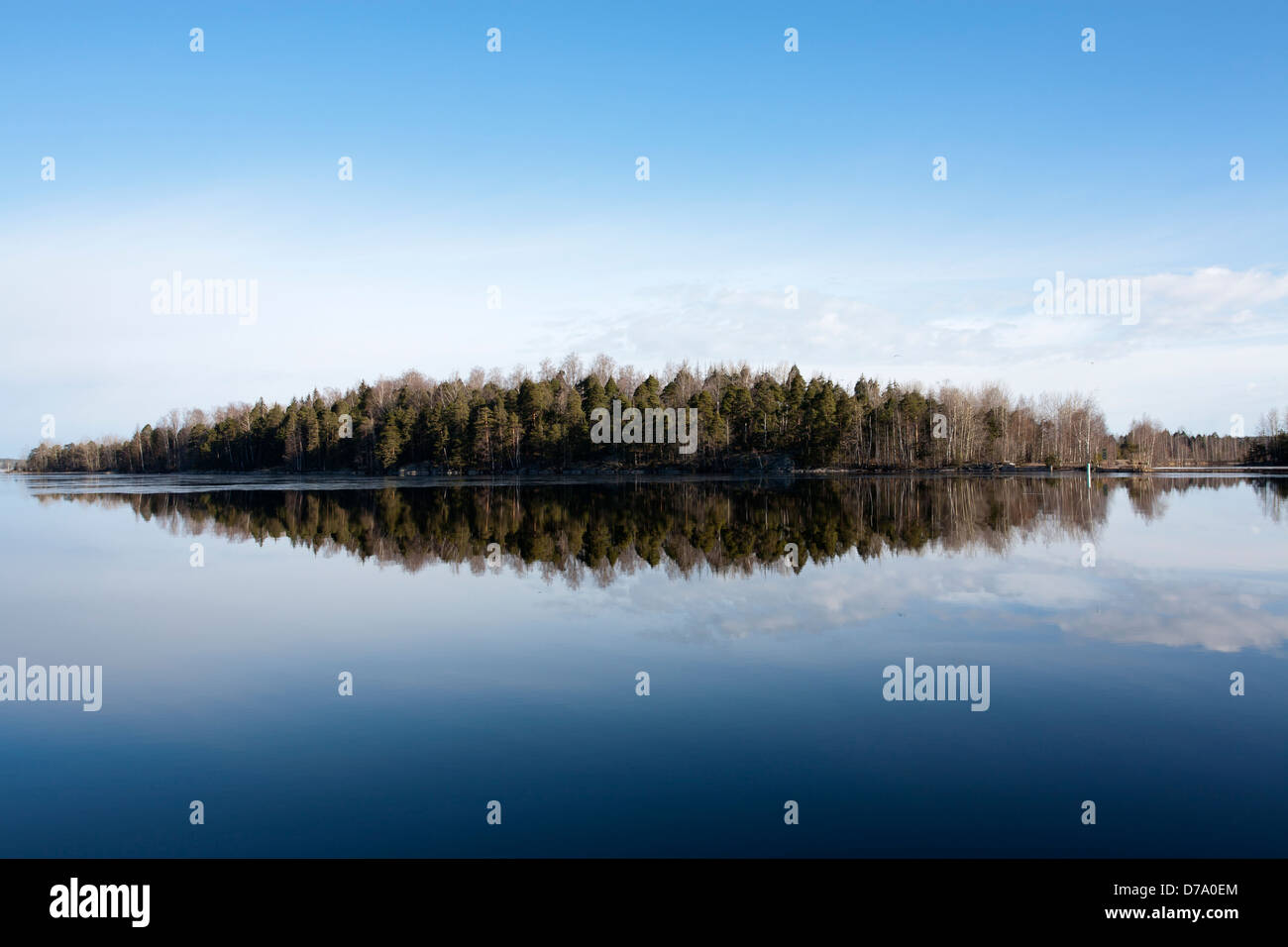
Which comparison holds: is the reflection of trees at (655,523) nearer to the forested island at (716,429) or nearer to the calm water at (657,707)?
the calm water at (657,707)

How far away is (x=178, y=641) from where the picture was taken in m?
13.9

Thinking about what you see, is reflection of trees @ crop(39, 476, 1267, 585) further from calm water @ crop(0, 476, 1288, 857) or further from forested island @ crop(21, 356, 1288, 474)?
forested island @ crop(21, 356, 1288, 474)

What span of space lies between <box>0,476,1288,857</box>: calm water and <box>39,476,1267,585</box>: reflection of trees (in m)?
0.61

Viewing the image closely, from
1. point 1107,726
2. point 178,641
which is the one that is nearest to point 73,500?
point 178,641

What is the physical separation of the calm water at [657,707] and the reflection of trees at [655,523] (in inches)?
23.9

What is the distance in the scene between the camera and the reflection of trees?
73.8 feet

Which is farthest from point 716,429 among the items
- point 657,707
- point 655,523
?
point 657,707

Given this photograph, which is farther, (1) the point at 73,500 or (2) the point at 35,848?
(1) the point at 73,500
